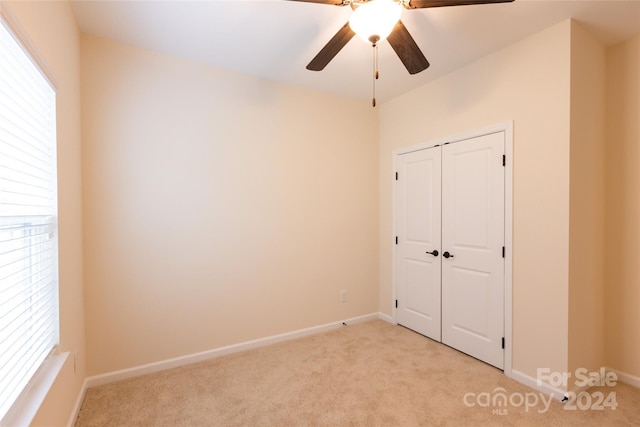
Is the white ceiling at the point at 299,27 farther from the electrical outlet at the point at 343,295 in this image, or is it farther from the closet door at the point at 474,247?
the electrical outlet at the point at 343,295

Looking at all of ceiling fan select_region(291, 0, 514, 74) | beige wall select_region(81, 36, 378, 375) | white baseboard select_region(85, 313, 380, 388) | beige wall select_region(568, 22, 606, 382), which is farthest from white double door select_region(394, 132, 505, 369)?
ceiling fan select_region(291, 0, 514, 74)

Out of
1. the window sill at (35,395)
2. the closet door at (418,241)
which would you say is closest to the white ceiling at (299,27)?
the closet door at (418,241)

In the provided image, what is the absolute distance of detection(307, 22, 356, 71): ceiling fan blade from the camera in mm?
1727

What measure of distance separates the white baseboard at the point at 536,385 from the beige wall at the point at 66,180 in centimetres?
300

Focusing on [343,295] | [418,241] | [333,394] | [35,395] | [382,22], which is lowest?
[333,394]

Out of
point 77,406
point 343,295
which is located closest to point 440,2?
point 343,295

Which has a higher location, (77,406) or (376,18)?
(376,18)

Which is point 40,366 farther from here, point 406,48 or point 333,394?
point 406,48

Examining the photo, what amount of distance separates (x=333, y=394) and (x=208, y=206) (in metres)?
1.86

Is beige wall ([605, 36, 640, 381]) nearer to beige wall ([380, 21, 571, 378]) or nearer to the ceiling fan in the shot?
beige wall ([380, 21, 571, 378])

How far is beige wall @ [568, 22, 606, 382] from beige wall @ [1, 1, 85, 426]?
3.18m

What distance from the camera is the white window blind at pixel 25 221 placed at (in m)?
1.18

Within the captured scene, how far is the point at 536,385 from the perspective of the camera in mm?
2191

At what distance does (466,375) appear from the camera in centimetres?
238
